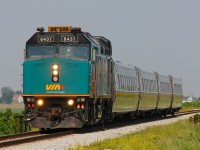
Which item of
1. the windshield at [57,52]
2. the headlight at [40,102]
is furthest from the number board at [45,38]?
the headlight at [40,102]

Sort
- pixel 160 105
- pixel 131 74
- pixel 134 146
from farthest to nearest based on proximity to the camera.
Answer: pixel 160 105
pixel 131 74
pixel 134 146

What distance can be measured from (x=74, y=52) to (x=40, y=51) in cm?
134

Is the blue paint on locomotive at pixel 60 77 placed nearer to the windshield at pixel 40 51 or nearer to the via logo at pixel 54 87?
the via logo at pixel 54 87

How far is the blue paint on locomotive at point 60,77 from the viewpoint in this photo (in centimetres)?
2439

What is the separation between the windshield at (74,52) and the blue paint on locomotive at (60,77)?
0.37 metres

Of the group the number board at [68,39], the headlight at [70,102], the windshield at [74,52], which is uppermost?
the number board at [68,39]

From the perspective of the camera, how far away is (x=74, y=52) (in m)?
24.9

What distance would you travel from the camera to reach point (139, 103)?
38.3 m

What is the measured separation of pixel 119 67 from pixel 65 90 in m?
9.06

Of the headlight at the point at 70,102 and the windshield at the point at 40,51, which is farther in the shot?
the windshield at the point at 40,51

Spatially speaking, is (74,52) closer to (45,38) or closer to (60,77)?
(60,77)

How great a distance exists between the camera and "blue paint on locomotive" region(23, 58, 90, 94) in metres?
24.4

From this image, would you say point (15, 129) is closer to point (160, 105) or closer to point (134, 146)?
point (134, 146)

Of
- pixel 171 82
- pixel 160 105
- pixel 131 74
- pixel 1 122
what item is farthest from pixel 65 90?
pixel 171 82
